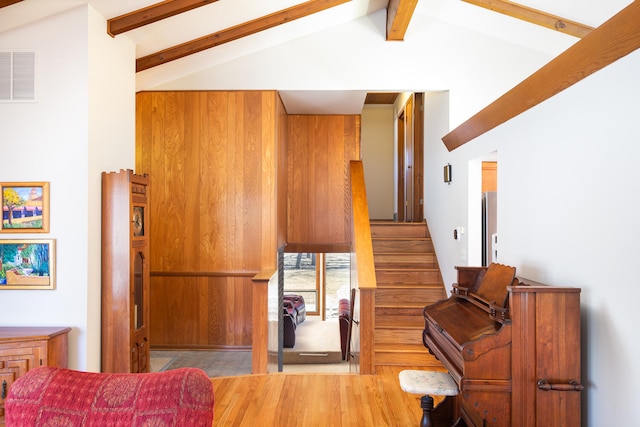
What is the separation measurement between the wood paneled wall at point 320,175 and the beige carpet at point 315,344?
248cm

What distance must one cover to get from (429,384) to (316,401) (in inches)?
46.3

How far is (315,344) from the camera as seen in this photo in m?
9.14

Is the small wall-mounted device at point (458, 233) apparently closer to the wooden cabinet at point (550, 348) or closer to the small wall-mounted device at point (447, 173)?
the small wall-mounted device at point (447, 173)

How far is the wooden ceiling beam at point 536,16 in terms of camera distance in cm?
468

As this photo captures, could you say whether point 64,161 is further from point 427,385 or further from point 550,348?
point 550,348

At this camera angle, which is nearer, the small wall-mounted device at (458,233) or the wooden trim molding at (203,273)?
the small wall-mounted device at (458,233)

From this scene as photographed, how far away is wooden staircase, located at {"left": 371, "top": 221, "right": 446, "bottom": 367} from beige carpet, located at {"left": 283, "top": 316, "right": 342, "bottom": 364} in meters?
3.25

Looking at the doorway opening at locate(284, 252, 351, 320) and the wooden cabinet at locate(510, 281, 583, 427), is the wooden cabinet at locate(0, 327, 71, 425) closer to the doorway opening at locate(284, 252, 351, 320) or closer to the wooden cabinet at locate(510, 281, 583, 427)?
the wooden cabinet at locate(510, 281, 583, 427)

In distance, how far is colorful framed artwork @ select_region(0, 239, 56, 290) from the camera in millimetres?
3398

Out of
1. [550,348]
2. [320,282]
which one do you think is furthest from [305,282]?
[550,348]

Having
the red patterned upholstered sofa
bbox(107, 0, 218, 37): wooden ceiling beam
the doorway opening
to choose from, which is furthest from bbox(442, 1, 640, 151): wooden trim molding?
the doorway opening

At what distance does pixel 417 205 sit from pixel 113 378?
609cm

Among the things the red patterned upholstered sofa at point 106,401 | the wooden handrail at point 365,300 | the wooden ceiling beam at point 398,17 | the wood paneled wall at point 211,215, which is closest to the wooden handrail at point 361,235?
the wooden handrail at point 365,300

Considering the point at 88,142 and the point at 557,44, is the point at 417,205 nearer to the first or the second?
the point at 557,44
